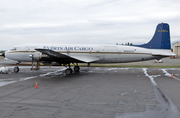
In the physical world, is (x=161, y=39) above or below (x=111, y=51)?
above

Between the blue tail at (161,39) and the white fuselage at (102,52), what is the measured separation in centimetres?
62

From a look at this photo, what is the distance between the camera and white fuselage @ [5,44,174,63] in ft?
74.8

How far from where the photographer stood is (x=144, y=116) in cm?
744

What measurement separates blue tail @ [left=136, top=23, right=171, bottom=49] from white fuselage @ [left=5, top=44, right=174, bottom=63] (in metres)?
0.62

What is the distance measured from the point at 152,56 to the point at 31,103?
1811 cm

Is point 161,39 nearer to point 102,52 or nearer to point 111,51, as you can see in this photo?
point 111,51

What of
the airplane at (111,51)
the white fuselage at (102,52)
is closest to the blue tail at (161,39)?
the airplane at (111,51)

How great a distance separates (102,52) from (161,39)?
842 cm

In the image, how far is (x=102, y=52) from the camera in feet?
75.5

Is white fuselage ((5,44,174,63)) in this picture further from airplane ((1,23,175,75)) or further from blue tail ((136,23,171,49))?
blue tail ((136,23,171,49))

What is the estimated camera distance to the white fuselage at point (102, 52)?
22797mm

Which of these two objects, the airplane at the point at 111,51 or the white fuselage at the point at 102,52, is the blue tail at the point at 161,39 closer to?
the airplane at the point at 111,51

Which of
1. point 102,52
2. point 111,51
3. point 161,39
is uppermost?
point 161,39

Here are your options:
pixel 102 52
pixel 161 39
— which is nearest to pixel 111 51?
pixel 102 52
